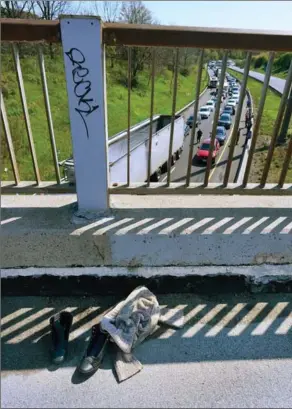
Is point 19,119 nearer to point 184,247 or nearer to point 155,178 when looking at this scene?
point 155,178

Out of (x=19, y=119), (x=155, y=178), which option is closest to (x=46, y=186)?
(x=155, y=178)

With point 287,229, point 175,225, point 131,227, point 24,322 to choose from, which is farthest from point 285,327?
point 24,322

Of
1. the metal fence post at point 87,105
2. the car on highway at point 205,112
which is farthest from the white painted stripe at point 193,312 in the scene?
the car on highway at point 205,112

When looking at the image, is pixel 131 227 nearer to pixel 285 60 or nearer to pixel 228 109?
pixel 285 60

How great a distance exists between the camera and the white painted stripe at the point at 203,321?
216 centimetres

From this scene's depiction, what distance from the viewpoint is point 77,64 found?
1820mm

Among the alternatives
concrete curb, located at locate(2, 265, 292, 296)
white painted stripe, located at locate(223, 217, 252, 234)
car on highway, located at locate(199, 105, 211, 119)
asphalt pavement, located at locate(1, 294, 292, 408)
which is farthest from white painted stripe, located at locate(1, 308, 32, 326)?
car on highway, located at locate(199, 105, 211, 119)

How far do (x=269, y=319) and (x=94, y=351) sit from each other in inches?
48.4

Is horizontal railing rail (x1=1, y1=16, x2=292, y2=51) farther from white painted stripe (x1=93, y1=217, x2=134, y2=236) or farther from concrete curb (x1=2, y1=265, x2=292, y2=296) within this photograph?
concrete curb (x1=2, y1=265, x2=292, y2=296)

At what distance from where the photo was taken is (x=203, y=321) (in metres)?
2.25

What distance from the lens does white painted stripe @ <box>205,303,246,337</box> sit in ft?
7.11

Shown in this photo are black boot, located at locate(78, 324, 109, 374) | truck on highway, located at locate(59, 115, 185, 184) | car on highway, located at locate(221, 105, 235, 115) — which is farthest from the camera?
car on highway, located at locate(221, 105, 235, 115)

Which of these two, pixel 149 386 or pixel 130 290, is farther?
pixel 130 290

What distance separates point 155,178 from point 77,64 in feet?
36.5
